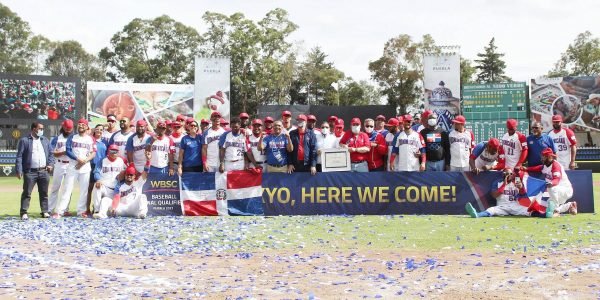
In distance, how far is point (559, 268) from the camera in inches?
265

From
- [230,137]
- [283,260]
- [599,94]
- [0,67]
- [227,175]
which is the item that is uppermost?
[0,67]

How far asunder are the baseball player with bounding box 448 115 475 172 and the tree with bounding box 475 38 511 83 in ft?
201

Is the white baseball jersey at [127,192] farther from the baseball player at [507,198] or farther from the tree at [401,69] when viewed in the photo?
the tree at [401,69]

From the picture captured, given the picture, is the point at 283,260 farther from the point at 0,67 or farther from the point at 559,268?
the point at 0,67

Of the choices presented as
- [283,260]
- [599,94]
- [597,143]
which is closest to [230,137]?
[283,260]

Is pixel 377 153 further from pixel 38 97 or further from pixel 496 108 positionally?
pixel 38 97

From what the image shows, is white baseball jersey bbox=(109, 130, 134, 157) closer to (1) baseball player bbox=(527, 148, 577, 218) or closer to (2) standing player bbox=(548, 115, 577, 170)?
(1) baseball player bbox=(527, 148, 577, 218)

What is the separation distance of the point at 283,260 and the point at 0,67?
222 ft

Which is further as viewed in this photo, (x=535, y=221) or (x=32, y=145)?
(x=32, y=145)

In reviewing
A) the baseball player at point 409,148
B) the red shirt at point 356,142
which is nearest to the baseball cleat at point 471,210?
the baseball player at point 409,148

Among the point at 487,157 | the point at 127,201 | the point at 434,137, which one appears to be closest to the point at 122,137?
the point at 127,201

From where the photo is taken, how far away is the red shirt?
12.5 metres

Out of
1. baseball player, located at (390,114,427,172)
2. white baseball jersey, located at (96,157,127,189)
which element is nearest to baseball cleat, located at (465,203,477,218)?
baseball player, located at (390,114,427,172)

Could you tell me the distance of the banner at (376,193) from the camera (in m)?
12.3
